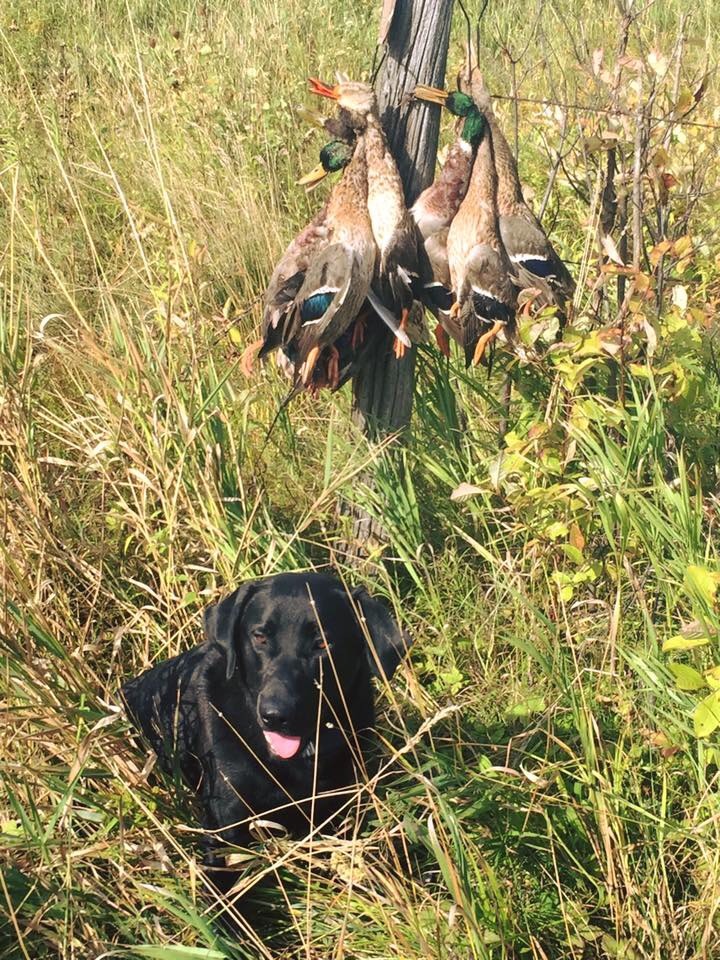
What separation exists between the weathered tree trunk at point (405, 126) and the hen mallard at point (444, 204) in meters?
0.08

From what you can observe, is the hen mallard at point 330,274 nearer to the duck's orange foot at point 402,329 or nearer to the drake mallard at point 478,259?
the duck's orange foot at point 402,329

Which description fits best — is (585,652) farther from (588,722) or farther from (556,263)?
(556,263)

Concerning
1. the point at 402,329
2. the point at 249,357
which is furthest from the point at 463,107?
the point at 249,357

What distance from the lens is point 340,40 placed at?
234 inches

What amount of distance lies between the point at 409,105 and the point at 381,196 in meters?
0.29

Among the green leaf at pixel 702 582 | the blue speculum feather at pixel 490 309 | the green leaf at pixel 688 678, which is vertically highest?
the blue speculum feather at pixel 490 309

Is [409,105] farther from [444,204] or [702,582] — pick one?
[702,582]

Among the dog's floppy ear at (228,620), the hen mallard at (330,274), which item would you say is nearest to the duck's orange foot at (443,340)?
the hen mallard at (330,274)

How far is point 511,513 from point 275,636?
1.00m

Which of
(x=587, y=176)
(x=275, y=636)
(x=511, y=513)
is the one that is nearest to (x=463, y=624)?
(x=511, y=513)

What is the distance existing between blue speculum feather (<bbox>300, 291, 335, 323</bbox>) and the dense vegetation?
34 centimetres

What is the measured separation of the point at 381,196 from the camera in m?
2.94

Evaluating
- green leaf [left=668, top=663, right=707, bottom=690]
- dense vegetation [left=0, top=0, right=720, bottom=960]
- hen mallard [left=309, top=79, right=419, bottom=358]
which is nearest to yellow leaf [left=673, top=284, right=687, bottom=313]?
dense vegetation [left=0, top=0, right=720, bottom=960]

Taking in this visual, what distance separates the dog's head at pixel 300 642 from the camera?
8.07 ft
